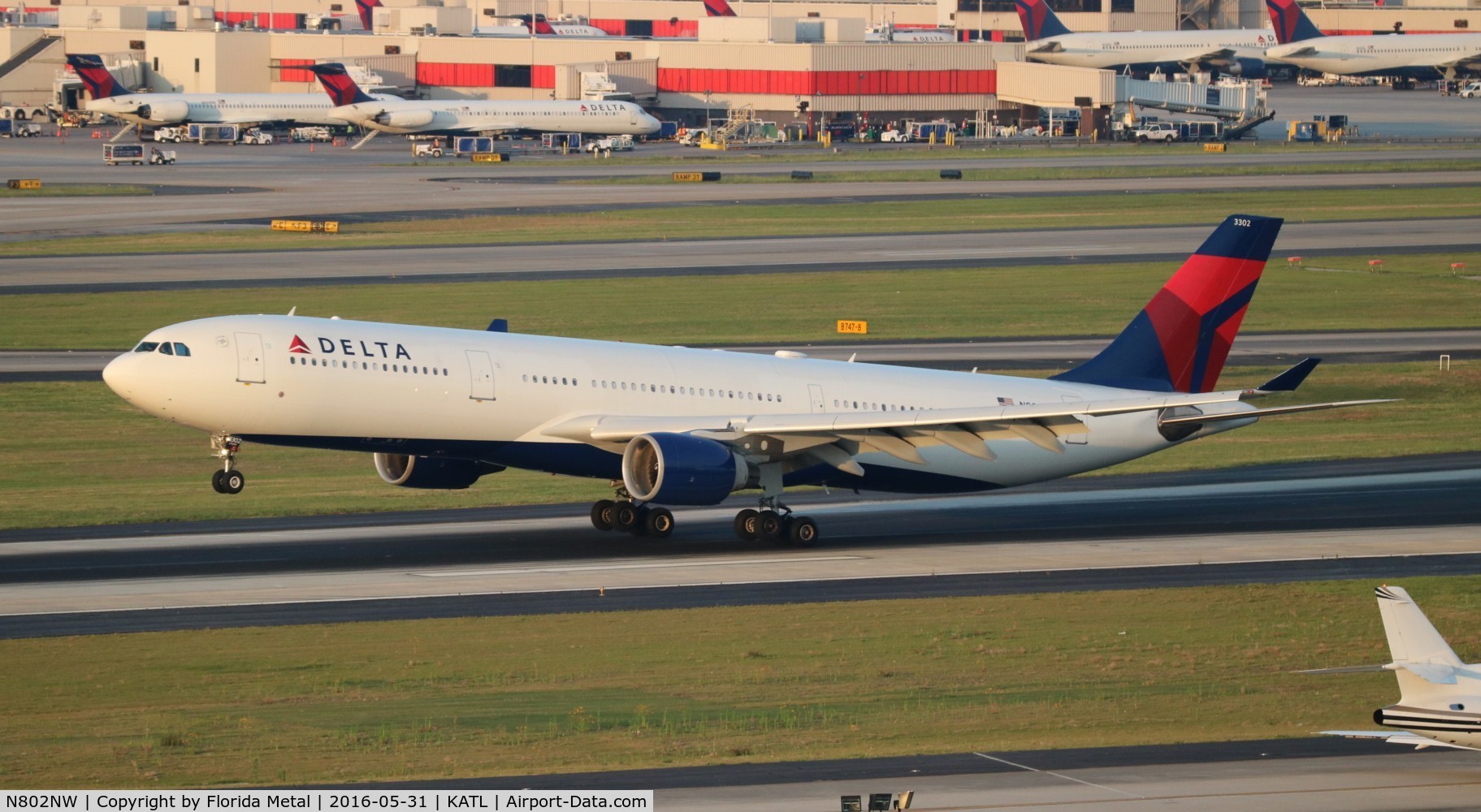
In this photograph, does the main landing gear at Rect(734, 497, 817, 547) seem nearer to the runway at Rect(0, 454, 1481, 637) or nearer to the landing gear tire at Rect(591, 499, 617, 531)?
the runway at Rect(0, 454, 1481, 637)

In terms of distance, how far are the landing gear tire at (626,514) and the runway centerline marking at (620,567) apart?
336cm

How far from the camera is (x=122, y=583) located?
150 ft

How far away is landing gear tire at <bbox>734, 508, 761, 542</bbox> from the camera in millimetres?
52094

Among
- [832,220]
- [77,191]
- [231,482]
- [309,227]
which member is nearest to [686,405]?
[231,482]

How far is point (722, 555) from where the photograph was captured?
50.8 meters

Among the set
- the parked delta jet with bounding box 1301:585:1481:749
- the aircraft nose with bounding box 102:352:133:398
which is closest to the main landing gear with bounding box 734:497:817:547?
the aircraft nose with bounding box 102:352:133:398

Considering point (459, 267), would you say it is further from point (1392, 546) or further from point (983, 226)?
point (1392, 546)

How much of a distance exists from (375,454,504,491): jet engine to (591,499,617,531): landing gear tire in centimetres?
322

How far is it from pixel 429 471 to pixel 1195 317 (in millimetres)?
22819

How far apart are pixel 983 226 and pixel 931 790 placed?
102 metres

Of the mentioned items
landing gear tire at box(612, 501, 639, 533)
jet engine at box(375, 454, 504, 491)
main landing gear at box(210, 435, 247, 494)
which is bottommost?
landing gear tire at box(612, 501, 639, 533)

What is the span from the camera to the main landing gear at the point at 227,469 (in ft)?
156

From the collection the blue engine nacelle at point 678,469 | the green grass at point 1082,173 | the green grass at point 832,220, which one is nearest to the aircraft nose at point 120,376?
the blue engine nacelle at point 678,469

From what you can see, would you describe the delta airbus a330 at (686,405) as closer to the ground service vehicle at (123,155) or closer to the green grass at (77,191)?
the green grass at (77,191)
